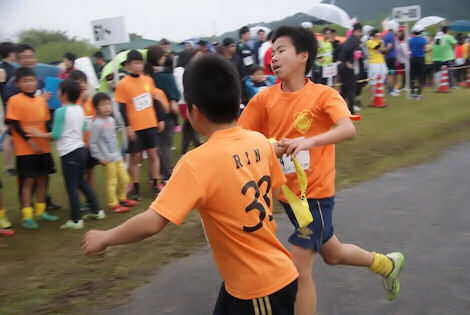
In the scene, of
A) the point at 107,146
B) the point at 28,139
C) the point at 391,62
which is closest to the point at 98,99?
the point at 107,146

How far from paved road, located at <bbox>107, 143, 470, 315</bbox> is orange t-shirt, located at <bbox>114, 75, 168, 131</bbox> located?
2.22m

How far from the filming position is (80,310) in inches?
145

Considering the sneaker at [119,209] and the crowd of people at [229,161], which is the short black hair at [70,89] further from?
the sneaker at [119,209]

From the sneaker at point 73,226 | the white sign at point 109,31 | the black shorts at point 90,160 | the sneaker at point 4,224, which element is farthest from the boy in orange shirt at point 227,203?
the white sign at point 109,31

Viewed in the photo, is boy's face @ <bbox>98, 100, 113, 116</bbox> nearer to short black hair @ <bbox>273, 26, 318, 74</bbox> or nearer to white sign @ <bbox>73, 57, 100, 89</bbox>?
short black hair @ <bbox>273, 26, 318, 74</bbox>

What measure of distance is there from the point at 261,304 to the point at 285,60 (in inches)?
60.3

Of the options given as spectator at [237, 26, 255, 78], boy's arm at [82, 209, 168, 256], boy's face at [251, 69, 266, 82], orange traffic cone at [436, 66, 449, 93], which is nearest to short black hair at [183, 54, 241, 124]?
boy's arm at [82, 209, 168, 256]

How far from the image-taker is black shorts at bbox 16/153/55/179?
5.71 m

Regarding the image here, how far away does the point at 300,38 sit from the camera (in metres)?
3.11

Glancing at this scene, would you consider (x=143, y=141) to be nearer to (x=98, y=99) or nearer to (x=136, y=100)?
(x=136, y=100)

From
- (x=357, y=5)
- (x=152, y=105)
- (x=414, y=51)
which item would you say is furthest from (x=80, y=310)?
(x=357, y=5)

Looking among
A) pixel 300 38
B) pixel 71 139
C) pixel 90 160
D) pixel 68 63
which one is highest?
pixel 300 38

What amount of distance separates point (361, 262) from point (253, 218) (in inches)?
60.8

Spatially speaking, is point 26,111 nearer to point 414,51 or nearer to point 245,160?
point 245,160
